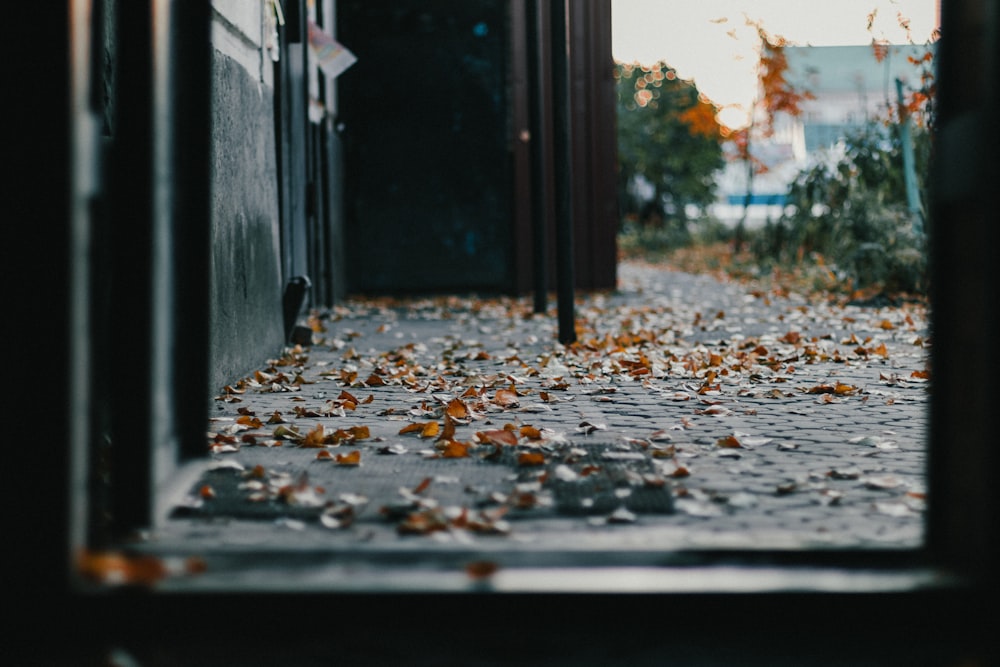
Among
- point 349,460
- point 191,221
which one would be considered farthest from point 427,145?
point 191,221

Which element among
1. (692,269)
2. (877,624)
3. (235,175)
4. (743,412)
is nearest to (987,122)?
(877,624)

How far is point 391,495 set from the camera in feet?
12.5

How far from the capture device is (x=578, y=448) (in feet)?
15.0

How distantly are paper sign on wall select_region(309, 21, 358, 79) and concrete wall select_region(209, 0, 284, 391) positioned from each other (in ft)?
8.26

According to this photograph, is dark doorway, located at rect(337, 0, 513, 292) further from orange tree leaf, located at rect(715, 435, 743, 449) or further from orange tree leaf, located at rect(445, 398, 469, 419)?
orange tree leaf, located at rect(715, 435, 743, 449)

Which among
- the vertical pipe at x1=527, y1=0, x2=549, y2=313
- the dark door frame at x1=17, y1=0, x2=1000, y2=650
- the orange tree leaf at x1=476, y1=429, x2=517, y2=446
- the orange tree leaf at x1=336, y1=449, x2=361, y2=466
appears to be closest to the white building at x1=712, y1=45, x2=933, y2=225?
the vertical pipe at x1=527, y1=0, x2=549, y2=313

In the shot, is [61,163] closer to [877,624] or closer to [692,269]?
[877,624]

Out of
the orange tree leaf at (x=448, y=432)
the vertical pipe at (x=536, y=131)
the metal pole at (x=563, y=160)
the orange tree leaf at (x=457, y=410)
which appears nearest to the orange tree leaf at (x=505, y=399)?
the orange tree leaf at (x=457, y=410)

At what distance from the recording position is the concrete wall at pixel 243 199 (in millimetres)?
5871

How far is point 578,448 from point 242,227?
2.94 meters

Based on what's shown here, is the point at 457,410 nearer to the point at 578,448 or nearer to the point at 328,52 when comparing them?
the point at 578,448

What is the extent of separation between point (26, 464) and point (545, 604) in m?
1.22

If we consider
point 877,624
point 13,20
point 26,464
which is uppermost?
point 13,20

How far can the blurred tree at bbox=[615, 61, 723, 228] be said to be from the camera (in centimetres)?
3297
